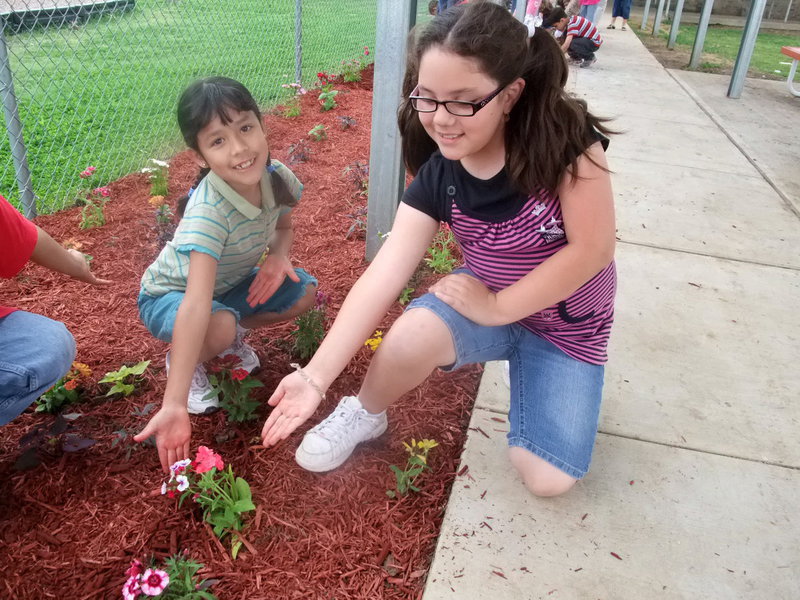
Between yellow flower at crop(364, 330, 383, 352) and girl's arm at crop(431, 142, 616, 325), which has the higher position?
girl's arm at crop(431, 142, 616, 325)

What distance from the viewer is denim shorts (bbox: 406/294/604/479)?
6.05ft

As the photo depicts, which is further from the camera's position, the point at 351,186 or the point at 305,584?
the point at 351,186

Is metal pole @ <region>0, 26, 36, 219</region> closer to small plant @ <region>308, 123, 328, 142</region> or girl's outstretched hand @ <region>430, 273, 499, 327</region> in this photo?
small plant @ <region>308, 123, 328, 142</region>

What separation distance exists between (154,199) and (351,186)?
3.94 ft

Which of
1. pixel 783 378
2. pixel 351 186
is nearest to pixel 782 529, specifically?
pixel 783 378

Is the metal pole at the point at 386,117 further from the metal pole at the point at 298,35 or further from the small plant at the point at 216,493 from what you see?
the metal pole at the point at 298,35

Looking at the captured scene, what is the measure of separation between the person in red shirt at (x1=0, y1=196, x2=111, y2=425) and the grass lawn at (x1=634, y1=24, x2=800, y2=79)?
9.78 metres

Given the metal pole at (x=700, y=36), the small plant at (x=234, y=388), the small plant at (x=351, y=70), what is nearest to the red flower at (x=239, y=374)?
the small plant at (x=234, y=388)

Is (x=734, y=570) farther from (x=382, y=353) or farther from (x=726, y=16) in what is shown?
(x=726, y=16)

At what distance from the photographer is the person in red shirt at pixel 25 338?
1.78 metres

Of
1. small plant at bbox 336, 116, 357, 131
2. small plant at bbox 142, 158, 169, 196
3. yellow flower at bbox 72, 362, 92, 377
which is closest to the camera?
yellow flower at bbox 72, 362, 92, 377

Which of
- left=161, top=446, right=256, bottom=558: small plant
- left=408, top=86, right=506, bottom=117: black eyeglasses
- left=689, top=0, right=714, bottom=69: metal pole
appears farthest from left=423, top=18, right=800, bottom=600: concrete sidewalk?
left=689, top=0, right=714, bottom=69: metal pole

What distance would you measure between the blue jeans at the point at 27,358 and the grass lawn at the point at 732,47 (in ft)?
32.3

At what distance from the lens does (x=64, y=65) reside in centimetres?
689
